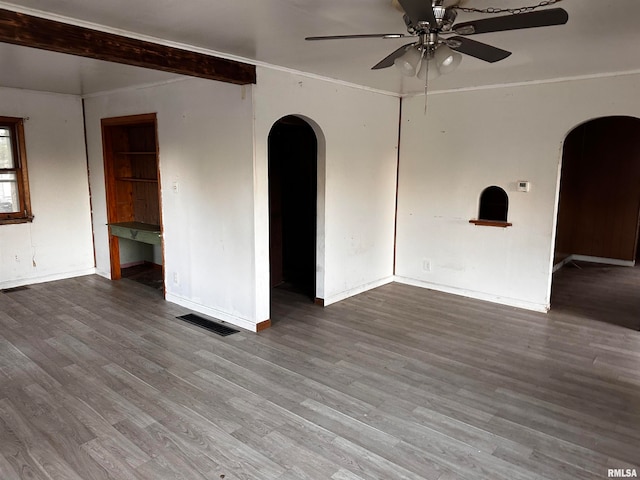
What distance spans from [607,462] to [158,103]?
475cm

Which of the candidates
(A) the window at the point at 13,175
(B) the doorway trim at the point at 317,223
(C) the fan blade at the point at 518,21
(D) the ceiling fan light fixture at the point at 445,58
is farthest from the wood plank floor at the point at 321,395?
(C) the fan blade at the point at 518,21

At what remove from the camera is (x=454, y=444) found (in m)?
2.53

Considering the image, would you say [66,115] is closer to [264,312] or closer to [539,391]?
[264,312]

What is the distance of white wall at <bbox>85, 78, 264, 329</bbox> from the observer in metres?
4.02

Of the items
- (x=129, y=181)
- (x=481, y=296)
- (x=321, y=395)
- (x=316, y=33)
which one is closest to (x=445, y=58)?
(x=316, y=33)

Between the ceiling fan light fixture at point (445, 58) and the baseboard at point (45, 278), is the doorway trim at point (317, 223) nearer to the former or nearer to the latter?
the ceiling fan light fixture at point (445, 58)

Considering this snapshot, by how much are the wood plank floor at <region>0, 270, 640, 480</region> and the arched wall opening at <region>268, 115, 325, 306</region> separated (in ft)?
3.62

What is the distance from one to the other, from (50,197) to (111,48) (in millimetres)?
3638

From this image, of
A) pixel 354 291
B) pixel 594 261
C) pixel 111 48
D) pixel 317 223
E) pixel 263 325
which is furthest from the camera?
pixel 594 261

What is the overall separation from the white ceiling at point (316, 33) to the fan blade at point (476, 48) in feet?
0.70

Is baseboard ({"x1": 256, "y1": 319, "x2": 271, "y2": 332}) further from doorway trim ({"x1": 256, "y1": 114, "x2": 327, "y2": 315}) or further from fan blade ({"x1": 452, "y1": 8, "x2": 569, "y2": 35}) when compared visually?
fan blade ({"x1": 452, "y1": 8, "x2": 569, "y2": 35})

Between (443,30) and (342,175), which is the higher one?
(443,30)
